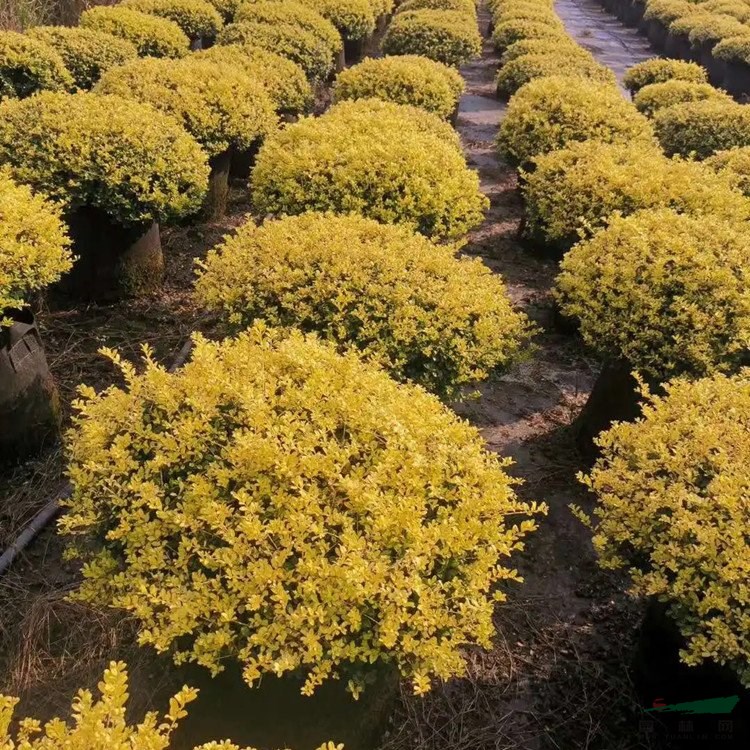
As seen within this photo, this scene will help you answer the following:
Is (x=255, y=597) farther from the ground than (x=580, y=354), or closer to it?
farther from the ground

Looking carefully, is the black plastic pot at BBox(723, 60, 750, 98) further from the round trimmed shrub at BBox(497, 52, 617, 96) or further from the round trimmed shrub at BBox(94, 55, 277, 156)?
the round trimmed shrub at BBox(94, 55, 277, 156)

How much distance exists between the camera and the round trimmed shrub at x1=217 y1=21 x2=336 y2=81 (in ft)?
30.8

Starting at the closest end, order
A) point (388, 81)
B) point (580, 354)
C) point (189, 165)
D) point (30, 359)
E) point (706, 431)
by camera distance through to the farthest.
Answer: point (706, 431) → point (30, 359) → point (189, 165) → point (580, 354) → point (388, 81)

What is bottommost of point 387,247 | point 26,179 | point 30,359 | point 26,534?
point 26,534

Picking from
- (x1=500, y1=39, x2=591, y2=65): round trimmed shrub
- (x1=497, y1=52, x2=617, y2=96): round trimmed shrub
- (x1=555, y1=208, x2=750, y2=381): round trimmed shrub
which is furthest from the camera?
(x1=500, y1=39, x2=591, y2=65): round trimmed shrub

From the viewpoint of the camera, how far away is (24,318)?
410cm

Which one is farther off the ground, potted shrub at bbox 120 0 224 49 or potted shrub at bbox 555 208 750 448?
potted shrub at bbox 555 208 750 448

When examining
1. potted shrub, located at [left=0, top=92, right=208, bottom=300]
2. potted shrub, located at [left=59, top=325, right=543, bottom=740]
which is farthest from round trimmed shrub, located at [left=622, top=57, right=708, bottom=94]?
potted shrub, located at [left=59, top=325, right=543, bottom=740]

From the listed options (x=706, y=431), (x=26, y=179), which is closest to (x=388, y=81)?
(x=26, y=179)

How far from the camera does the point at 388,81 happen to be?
7.98 meters

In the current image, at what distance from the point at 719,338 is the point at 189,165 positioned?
4060mm

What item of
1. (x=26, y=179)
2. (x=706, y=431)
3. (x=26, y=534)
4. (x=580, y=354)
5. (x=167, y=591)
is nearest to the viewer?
(x=167, y=591)

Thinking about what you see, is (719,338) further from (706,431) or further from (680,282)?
(706,431)

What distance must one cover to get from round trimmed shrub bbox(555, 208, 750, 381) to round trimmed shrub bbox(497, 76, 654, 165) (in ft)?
→ 10.9
